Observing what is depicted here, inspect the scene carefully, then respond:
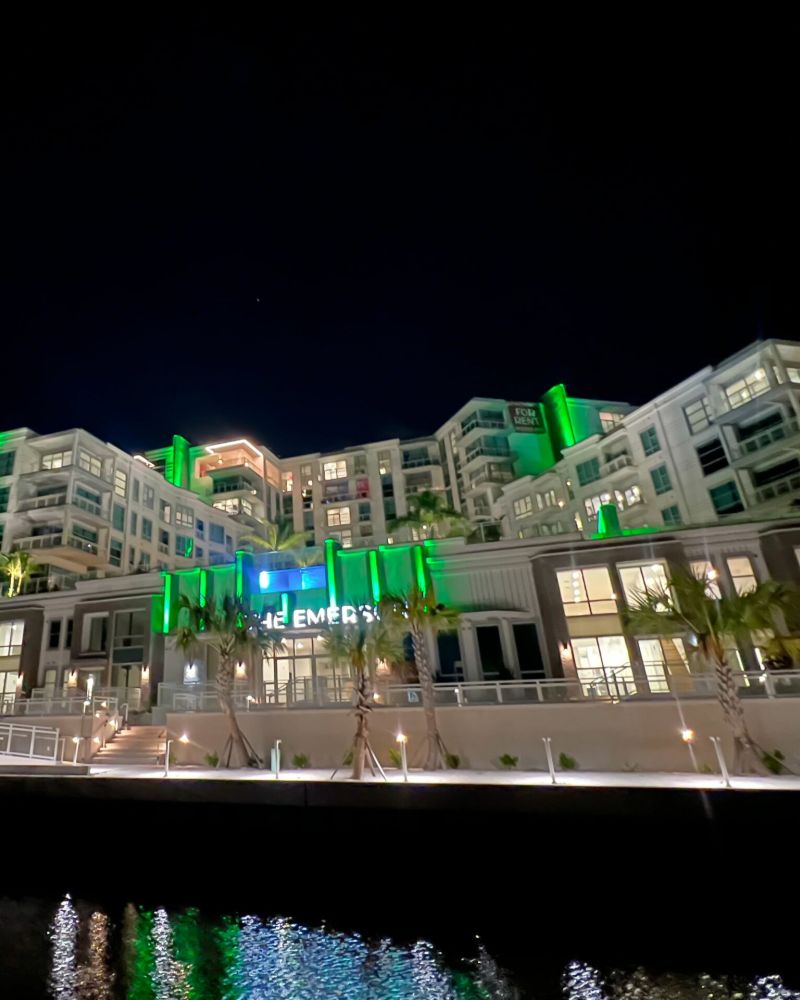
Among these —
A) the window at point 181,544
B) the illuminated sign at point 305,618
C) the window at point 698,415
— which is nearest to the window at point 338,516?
the window at point 181,544

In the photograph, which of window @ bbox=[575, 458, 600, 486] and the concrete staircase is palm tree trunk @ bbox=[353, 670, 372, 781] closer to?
the concrete staircase

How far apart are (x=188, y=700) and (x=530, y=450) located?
153 ft

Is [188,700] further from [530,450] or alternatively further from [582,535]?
[530,450]

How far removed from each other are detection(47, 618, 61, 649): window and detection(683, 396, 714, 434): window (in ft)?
150

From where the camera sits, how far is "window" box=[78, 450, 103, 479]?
4792 centimetres

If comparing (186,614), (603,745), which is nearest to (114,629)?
(186,614)

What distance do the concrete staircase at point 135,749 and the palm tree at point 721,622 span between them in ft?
62.9

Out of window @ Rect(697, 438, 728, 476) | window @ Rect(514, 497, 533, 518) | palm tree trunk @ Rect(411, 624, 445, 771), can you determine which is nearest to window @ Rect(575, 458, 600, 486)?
window @ Rect(514, 497, 533, 518)

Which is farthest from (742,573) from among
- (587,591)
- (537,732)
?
(537,732)

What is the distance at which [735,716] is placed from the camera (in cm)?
1398

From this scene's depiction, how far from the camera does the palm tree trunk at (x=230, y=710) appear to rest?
18438 mm

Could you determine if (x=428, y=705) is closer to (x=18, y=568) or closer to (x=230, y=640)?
(x=230, y=640)

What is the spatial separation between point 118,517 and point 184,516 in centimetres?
982

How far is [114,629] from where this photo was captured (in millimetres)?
28891
